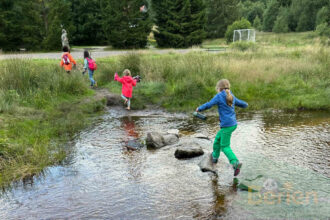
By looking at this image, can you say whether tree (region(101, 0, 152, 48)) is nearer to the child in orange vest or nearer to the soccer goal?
the soccer goal

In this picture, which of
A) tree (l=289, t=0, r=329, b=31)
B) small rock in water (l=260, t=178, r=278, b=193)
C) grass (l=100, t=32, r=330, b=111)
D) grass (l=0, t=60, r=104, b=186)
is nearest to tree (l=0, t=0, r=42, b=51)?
grass (l=100, t=32, r=330, b=111)

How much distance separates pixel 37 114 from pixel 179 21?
24.0m

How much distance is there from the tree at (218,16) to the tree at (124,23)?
1964cm

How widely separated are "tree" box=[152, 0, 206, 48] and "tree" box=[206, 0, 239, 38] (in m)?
14.3

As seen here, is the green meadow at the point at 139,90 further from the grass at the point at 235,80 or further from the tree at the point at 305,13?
the tree at the point at 305,13

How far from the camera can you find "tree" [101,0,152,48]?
28.3 m

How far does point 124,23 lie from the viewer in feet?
93.6

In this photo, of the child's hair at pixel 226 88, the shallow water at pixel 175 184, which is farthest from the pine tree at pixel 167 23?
the child's hair at pixel 226 88

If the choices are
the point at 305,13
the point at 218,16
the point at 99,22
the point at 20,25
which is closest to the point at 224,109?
the point at 20,25

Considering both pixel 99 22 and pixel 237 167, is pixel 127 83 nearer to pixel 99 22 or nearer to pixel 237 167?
pixel 237 167

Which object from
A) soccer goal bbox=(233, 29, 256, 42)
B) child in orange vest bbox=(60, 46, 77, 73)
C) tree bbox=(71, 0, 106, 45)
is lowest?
child in orange vest bbox=(60, 46, 77, 73)

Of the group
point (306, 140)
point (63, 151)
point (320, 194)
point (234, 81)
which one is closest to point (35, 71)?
point (63, 151)

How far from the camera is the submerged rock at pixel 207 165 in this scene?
604 centimetres

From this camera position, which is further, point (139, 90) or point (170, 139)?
point (139, 90)
